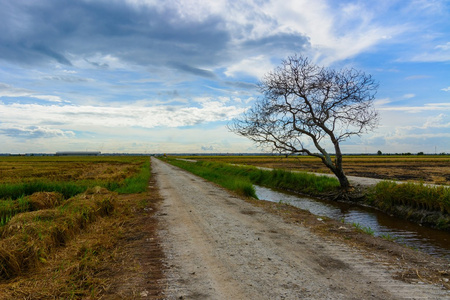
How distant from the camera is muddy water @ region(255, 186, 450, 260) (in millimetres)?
8375

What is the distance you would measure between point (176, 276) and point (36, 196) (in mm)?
9500

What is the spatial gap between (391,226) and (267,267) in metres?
8.26

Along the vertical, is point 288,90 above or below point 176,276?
above

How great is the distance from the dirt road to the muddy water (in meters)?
3.63

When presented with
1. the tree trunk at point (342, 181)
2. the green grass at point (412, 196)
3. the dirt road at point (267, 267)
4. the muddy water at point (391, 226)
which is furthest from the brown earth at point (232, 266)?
the tree trunk at point (342, 181)

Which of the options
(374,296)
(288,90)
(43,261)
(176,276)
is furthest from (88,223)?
(288,90)

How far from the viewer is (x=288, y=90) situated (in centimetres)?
1773

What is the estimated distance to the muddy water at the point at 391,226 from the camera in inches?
330

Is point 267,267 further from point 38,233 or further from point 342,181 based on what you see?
point 342,181

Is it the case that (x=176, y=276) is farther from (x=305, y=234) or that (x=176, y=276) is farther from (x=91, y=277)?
(x=305, y=234)

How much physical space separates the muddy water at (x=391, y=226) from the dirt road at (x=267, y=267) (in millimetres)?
3630

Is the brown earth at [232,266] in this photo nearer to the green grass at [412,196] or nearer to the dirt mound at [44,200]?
the dirt mound at [44,200]

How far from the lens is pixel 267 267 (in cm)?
516

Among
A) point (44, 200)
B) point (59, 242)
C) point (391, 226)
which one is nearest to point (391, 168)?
point (391, 226)
